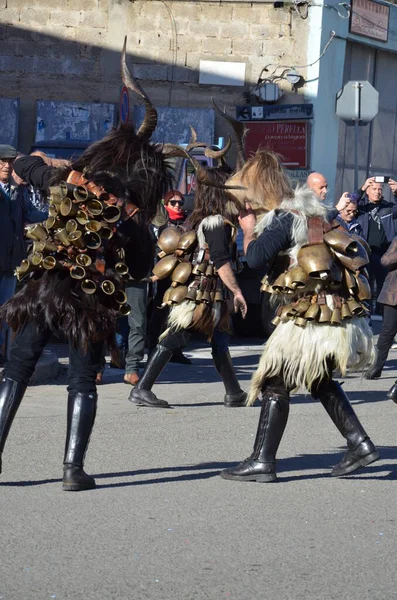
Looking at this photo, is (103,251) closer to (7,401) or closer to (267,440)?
(7,401)

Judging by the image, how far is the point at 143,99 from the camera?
19.6 feet

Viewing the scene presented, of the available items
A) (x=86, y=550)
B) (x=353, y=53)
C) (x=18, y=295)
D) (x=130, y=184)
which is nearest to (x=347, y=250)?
(x=130, y=184)

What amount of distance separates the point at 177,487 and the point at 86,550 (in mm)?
1382

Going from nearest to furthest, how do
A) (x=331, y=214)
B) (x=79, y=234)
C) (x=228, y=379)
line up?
(x=79, y=234), (x=331, y=214), (x=228, y=379)

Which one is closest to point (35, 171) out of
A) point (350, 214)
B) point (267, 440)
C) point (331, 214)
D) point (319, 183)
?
point (331, 214)

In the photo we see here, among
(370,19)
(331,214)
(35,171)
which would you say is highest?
(370,19)

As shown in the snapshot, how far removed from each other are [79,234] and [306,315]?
4.25 feet

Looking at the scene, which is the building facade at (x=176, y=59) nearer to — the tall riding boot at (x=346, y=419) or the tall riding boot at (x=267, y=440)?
the tall riding boot at (x=346, y=419)

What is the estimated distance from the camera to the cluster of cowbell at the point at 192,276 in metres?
8.89

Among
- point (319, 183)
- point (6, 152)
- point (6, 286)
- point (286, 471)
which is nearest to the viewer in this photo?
point (286, 471)

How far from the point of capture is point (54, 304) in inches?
238

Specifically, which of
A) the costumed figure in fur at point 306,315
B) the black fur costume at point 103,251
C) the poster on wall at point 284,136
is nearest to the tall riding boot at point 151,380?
the costumed figure in fur at point 306,315

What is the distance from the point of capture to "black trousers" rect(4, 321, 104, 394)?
609 cm

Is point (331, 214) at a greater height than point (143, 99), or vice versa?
point (143, 99)
